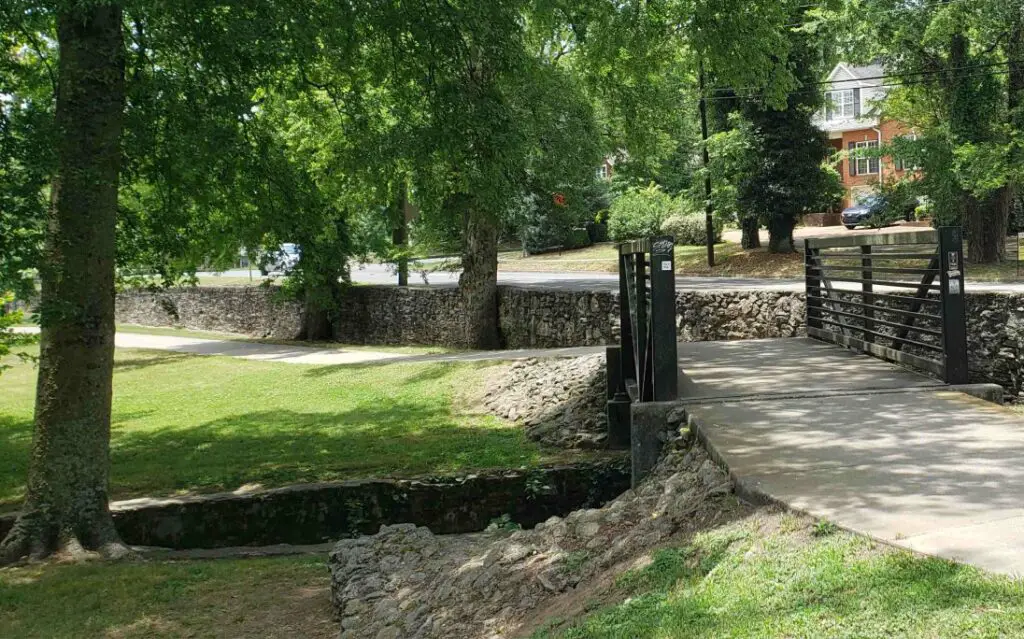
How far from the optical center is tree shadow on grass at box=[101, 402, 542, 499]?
1202 cm

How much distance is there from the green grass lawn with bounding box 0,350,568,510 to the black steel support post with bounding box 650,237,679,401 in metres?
3.90

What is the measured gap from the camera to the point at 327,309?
28422 millimetres

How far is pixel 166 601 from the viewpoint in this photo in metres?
7.64

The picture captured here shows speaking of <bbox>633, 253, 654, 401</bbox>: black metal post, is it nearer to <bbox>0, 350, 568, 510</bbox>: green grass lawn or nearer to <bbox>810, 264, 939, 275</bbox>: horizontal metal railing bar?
<bbox>810, 264, 939, 275</bbox>: horizontal metal railing bar

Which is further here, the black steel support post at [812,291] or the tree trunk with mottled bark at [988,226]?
the tree trunk with mottled bark at [988,226]

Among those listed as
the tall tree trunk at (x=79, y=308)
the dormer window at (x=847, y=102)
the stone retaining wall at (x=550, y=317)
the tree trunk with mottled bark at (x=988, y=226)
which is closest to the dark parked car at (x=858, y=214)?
the tree trunk with mottled bark at (x=988, y=226)

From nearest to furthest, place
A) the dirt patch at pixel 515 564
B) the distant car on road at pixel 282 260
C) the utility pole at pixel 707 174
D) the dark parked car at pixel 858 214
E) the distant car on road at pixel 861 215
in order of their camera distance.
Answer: the dirt patch at pixel 515 564 < the distant car on road at pixel 282 260 < the utility pole at pixel 707 174 < the distant car on road at pixel 861 215 < the dark parked car at pixel 858 214

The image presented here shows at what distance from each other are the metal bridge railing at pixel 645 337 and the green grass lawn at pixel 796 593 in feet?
11.4

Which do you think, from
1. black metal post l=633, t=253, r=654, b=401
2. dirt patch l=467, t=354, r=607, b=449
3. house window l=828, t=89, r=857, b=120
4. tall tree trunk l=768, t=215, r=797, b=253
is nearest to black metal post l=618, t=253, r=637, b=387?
dirt patch l=467, t=354, r=607, b=449

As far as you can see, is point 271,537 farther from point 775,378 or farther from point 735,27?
point 735,27

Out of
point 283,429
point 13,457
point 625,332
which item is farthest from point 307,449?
point 625,332

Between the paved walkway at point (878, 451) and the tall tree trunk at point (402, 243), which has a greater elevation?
the tall tree trunk at point (402, 243)

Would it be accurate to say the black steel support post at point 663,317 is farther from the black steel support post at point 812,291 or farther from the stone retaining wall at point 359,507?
the black steel support post at point 812,291

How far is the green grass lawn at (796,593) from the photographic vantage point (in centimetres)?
367
